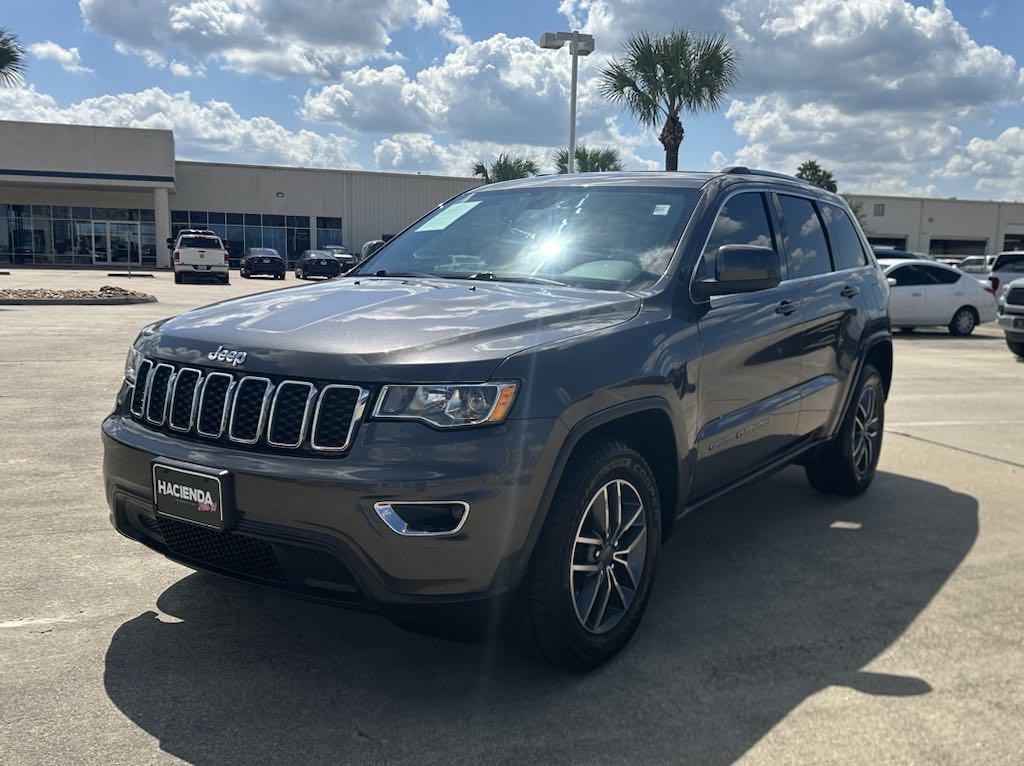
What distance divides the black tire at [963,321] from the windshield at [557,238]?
1584 centimetres

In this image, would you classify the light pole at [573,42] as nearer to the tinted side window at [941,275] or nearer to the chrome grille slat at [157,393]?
the tinted side window at [941,275]

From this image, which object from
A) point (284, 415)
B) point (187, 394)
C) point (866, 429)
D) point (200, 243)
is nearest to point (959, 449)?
point (866, 429)

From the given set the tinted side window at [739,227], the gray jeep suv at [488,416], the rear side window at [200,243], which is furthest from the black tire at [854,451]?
the rear side window at [200,243]

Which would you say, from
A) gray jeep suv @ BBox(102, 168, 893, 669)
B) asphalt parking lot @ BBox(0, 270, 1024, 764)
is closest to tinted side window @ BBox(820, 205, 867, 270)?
gray jeep suv @ BBox(102, 168, 893, 669)

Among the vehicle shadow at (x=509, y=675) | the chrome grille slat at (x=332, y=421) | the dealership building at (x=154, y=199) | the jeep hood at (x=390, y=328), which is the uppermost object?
the dealership building at (x=154, y=199)

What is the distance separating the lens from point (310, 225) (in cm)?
5253

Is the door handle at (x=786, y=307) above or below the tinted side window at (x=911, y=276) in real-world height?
above

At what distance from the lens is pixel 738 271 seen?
3.74 metres

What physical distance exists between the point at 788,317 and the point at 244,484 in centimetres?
292

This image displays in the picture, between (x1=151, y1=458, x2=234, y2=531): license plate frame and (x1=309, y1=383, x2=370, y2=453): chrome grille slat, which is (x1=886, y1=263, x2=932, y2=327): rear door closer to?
(x1=309, y1=383, x2=370, y2=453): chrome grille slat

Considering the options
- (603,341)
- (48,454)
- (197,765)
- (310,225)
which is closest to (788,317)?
(603,341)

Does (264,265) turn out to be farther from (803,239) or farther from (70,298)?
(803,239)

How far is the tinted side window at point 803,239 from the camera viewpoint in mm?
4941

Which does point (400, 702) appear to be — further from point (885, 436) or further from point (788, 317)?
point (885, 436)
